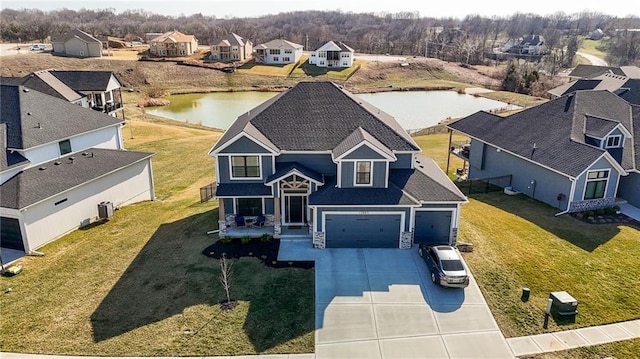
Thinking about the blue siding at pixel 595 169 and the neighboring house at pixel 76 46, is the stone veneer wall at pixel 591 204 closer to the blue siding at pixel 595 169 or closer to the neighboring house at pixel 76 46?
the blue siding at pixel 595 169

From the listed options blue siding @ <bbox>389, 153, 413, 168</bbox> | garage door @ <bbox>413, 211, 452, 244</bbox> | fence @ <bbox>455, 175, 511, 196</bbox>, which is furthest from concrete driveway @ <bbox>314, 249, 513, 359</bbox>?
fence @ <bbox>455, 175, 511, 196</bbox>

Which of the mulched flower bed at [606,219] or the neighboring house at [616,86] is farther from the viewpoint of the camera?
the neighboring house at [616,86]

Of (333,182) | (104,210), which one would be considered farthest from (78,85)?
(333,182)

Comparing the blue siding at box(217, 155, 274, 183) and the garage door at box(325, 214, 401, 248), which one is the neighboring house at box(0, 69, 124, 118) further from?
the garage door at box(325, 214, 401, 248)

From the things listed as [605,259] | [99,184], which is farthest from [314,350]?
[99,184]

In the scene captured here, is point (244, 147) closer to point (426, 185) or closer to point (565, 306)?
point (426, 185)

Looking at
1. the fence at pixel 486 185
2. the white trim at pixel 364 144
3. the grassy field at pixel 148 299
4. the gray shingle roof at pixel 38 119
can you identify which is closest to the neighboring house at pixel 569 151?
the fence at pixel 486 185

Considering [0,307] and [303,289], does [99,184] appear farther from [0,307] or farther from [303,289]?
[303,289]
